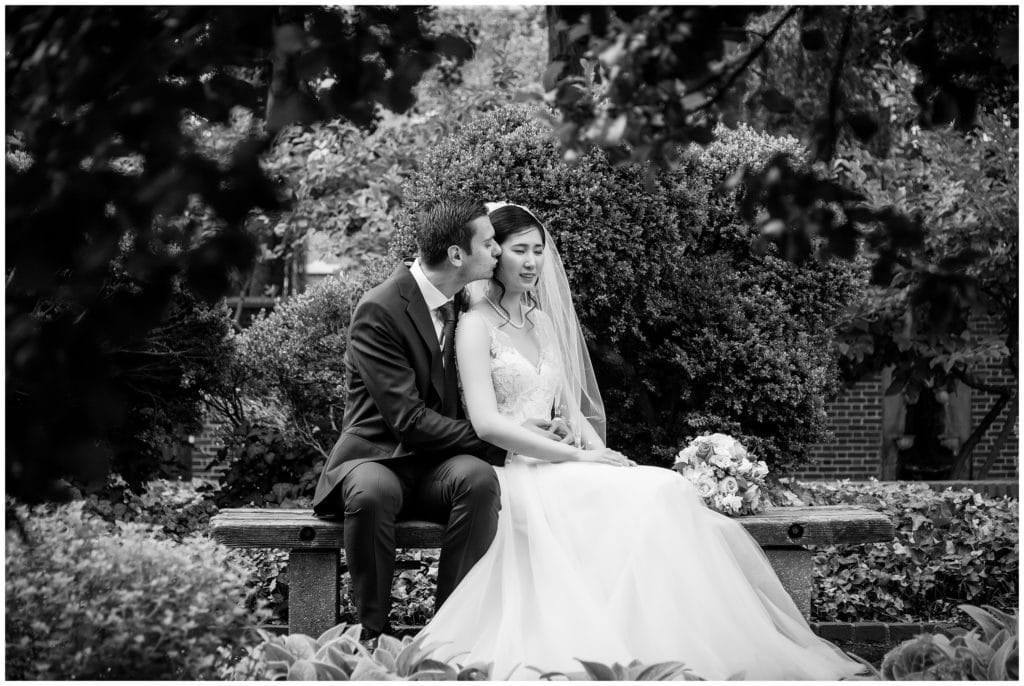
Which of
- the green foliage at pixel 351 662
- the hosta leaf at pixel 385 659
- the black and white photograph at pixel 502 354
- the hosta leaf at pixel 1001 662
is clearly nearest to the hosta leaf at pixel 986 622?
the black and white photograph at pixel 502 354

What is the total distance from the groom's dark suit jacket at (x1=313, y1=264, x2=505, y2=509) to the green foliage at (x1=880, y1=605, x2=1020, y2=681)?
1.69 m

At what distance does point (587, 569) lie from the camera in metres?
3.83

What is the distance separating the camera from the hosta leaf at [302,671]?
297 centimetres

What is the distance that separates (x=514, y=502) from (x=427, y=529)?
13.5 inches

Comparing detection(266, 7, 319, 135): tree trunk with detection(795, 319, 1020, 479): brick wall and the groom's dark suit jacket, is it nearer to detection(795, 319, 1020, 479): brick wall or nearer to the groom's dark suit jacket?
the groom's dark suit jacket

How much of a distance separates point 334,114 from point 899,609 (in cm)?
439

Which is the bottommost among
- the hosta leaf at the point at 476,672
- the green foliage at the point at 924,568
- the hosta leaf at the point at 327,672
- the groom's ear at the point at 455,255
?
the green foliage at the point at 924,568

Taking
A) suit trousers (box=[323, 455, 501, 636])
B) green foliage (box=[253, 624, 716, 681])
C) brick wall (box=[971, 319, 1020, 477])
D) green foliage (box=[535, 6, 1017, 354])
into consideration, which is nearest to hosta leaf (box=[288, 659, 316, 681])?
green foliage (box=[253, 624, 716, 681])

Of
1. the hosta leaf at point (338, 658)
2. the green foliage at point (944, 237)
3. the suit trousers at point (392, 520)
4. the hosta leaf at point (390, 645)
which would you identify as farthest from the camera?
the green foliage at point (944, 237)

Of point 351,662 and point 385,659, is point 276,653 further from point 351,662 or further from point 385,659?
point 385,659

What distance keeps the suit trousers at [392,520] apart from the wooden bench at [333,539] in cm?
13

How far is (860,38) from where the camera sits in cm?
786

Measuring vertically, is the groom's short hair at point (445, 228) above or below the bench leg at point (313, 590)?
above

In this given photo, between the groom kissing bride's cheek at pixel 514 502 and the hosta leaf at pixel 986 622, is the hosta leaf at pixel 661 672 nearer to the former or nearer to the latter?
the groom kissing bride's cheek at pixel 514 502
